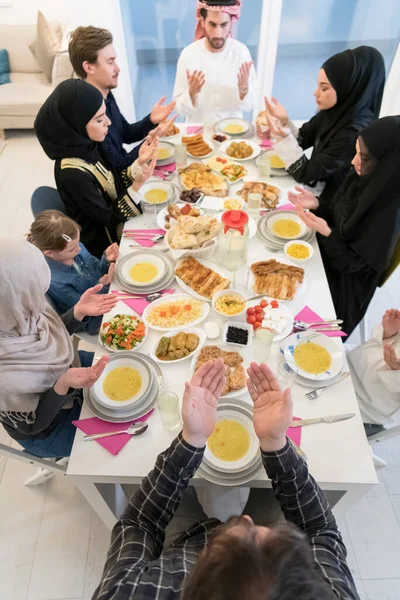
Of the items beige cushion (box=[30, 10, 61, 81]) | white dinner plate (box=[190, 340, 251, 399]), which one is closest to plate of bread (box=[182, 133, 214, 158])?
white dinner plate (box=[190, 340, 251, 399])

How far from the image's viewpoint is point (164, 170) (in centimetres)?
262

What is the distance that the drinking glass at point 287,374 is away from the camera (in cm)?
153

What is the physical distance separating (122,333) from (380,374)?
3.90 ft

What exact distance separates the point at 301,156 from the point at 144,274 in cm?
143

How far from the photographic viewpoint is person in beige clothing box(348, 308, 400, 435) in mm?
1653

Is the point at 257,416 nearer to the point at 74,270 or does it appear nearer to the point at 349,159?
the point at 74,270

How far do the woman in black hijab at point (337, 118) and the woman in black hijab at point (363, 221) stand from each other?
0.83ft

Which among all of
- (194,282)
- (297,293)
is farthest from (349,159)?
(194,282)

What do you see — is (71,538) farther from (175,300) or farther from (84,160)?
(84,160)

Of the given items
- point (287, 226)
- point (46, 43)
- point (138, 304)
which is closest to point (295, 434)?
point (138, 304)

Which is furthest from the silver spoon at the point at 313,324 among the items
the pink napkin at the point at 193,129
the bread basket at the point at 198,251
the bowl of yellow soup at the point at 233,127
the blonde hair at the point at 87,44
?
the blonde hair at the point at 87,44

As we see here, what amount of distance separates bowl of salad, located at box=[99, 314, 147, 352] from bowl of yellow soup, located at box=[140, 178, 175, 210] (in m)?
0.91

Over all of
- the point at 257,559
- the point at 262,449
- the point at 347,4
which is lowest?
the point at 262,449

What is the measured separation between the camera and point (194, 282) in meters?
1.89
